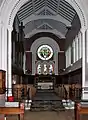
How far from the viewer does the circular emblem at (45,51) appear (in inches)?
1436

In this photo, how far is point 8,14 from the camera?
49.7ft

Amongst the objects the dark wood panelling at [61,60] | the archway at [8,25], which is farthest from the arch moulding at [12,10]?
the dark wood panelling at [61,60]

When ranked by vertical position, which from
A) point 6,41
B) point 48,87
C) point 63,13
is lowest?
point 48,87

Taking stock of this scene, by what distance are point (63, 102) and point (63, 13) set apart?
12.5 meters

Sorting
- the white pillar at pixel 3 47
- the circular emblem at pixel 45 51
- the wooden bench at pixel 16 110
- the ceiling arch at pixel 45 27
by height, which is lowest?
the wooden bench at pixel 16 110

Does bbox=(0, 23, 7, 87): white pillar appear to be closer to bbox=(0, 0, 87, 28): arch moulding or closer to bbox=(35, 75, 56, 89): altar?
bbox=(0, 0, 87, 28): arch moulding

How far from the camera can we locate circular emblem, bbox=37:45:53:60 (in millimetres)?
36469

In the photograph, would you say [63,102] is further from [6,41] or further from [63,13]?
[63,13]

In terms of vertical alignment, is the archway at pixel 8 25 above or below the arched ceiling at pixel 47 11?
below

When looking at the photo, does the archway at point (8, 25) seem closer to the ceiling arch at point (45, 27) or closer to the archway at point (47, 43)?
the ceiling arch at point (45, 27)

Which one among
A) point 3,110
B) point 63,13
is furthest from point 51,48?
point 3,110

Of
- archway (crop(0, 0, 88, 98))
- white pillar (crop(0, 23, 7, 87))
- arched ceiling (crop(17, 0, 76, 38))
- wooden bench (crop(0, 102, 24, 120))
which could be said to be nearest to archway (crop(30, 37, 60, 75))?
arched ceiling (crop(17, 0, 76, 38))

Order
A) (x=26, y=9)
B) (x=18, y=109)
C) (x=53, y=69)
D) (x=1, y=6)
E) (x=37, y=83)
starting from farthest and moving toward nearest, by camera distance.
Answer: (x=53, y=69) < (x=37, y=83) < (x=26, y=9) < (x=1, y=6) < (x=18, y=109)

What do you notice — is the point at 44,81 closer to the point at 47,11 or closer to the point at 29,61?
the point at 29,61
